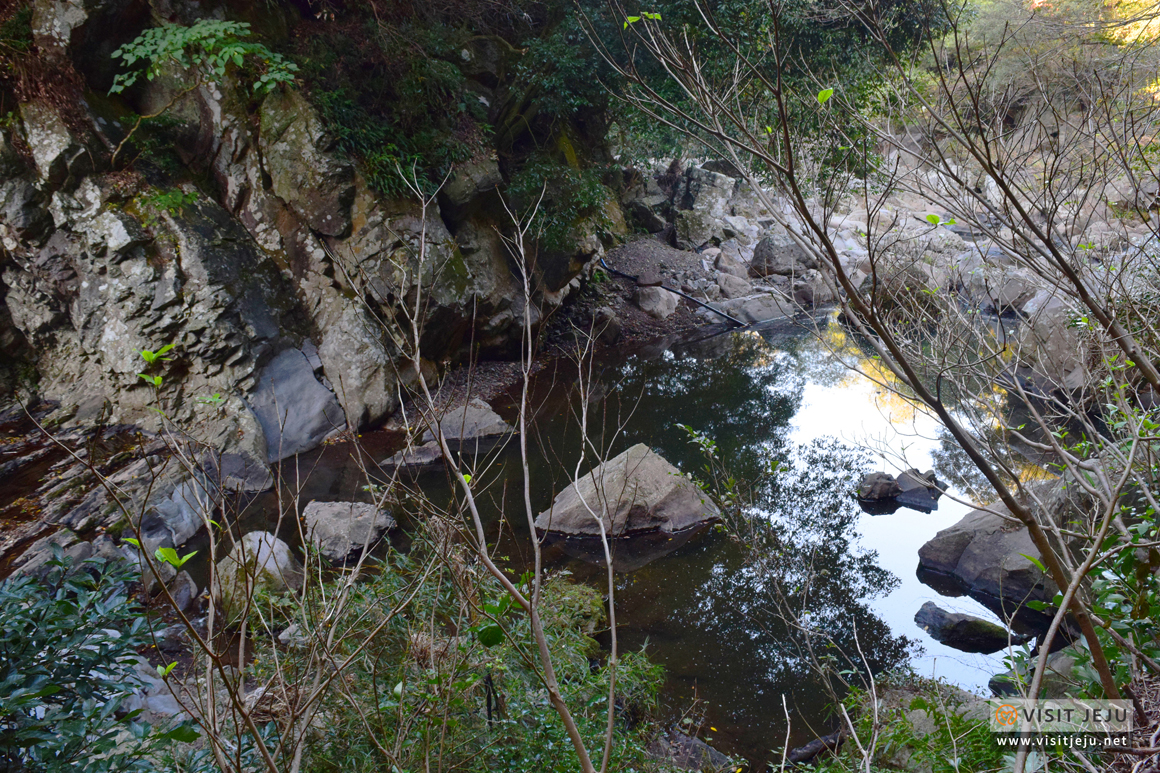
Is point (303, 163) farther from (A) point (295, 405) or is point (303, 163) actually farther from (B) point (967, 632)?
(B) point (967, 632)

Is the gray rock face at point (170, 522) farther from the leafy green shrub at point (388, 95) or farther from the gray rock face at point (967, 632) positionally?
the gray rock face at point (967, 632)

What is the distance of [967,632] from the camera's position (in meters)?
4.44

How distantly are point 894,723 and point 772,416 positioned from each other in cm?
549

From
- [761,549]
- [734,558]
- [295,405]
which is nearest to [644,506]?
[734,558]

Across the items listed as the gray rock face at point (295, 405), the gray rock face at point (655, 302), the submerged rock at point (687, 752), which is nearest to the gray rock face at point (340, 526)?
the gray rock face at point (295, 405)

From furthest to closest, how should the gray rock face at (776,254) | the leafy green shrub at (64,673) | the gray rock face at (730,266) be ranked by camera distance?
the gray rock face at (730,266) < the gray rock face at (776,254) < the leafy green shrub at (64,673)

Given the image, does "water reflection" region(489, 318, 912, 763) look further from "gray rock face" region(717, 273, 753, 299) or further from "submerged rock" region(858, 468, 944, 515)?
"gray rock face" region(717, 273, 753, 299)

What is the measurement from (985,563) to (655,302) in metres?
8.42

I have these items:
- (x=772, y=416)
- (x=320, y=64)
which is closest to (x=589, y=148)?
(x=320, y=64)

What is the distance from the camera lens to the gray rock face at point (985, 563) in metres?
4.65

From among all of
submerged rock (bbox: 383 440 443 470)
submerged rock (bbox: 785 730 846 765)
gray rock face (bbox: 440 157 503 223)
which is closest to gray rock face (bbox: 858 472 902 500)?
submerged rock (bbox: 785 730 846 765)

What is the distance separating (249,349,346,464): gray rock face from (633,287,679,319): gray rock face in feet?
21.8

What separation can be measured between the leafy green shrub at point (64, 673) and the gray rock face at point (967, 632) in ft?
15.2

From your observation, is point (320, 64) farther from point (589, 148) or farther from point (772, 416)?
point (772, 416)
